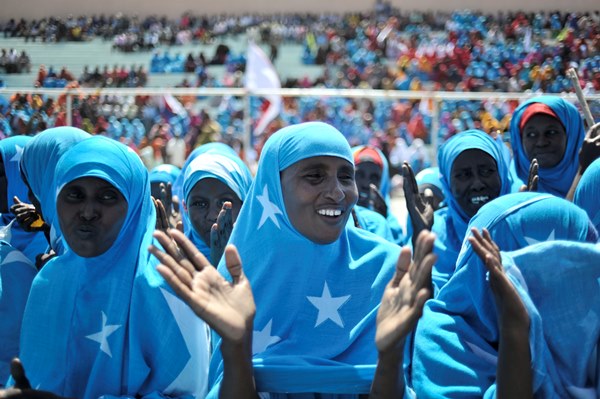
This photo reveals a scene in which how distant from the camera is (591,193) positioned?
396cm

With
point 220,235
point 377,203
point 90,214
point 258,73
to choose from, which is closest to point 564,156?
point 377,203

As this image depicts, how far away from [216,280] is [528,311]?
89cm

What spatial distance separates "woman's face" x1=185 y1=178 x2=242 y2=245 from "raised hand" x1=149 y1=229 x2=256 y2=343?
2.18 meters

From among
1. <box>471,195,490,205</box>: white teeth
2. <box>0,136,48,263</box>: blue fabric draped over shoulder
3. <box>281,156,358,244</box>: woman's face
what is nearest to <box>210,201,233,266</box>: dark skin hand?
<box>281,156,358,244</box>: woman's face

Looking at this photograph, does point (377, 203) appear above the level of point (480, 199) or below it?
below

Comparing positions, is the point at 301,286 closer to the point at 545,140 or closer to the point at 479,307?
the point at 479,307

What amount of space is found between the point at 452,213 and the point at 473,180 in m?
0.24

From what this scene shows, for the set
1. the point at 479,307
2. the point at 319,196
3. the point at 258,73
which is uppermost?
the point at 258,73

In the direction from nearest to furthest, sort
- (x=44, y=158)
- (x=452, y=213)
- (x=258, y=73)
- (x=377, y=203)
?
(x=44, y=158)
(x=452, y=213)
(x=377, y=203)
(x=258, y=73)

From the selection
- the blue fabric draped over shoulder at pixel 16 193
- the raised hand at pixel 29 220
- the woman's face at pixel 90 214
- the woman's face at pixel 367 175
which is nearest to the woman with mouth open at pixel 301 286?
the woman's face at pixel 90 214

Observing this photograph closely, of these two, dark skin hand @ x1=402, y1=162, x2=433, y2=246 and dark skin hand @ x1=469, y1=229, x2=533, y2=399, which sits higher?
dark skin hand @ x1=402, y1=162, x2=433, y2=246

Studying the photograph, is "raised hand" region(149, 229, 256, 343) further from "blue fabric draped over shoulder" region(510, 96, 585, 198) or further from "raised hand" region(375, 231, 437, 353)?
"blue fabric draped over shoulder" region(510, 96, 585, 198)

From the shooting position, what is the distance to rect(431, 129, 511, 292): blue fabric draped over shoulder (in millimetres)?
4648

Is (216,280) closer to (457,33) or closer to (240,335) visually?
(240,335)
